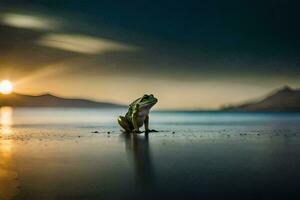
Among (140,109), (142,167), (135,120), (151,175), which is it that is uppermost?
(140,109)

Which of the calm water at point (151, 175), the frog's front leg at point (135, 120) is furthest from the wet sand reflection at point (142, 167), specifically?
the frog's front leg at point (135, 120)

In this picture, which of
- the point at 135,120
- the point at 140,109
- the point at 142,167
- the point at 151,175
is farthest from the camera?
the point at 135,120

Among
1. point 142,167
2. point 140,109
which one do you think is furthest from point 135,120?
point 142,167

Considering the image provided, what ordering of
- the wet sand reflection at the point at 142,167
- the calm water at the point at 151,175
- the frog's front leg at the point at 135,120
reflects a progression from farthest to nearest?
1. the frog's front leg at the point at 135,120
2. the wet sand reflection at the point at 142,167
3. the calm water at the point at 151,175

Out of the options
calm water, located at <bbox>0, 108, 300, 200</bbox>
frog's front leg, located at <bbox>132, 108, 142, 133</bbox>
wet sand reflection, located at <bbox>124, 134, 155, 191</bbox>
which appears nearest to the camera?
calm water, located at <bbox>0, 108, 300, 200</bbox>

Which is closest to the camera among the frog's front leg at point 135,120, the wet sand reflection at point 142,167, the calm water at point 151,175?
the calm water at point 151,175

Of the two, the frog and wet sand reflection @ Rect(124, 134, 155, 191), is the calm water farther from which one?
the frog

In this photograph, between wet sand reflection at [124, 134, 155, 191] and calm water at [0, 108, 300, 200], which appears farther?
wet sand reflection at [124, 134, 155, 191]

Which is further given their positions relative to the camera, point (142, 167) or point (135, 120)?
point (135, 120)

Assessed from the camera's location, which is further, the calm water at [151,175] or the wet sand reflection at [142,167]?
the wet sand reflection at [142,167]

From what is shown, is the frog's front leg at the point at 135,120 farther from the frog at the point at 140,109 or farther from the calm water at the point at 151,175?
the calm water at the point at 151,175

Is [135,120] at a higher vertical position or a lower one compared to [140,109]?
lower

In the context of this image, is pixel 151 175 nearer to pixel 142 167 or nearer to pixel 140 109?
pixel 142 167

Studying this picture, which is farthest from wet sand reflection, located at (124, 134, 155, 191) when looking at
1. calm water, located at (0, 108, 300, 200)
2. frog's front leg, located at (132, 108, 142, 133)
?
frog's front leg, located at (132, 108, 142, 133)
